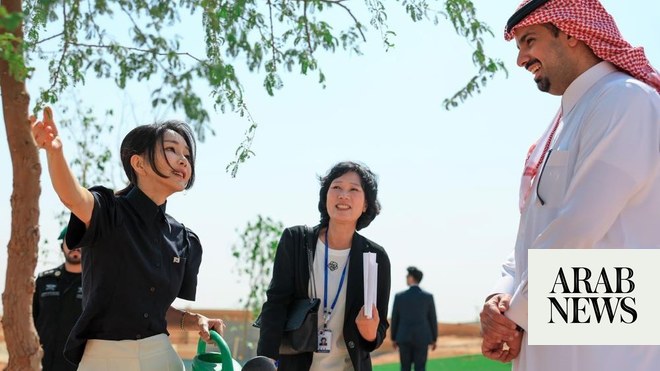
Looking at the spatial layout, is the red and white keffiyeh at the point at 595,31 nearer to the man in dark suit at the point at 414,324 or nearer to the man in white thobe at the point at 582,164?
the man in white thobe at the point at 582,164

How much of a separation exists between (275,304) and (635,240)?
2599 mm

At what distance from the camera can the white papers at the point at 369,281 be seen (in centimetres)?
521

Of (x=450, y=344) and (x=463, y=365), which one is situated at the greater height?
(x=450, y=344)

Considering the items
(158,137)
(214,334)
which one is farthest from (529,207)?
(158,137)

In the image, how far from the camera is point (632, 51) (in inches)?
142

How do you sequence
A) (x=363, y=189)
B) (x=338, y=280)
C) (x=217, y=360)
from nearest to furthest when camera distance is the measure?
(x=217, y=360)
(x=338, y=280)
(x=363, y=189)

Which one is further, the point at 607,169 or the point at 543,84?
the point at 543,84

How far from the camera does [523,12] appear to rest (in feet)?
12.0

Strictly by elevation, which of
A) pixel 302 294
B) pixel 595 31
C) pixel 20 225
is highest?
pixel 595 31

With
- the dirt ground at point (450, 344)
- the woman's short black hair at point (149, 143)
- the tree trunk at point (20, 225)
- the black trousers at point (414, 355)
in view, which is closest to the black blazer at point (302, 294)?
the tree trunk at point (20, 225)

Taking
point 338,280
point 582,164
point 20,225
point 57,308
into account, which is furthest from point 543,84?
point 57,308

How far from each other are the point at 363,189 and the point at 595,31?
95.7 inches

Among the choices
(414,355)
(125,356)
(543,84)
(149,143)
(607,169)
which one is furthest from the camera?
(414,355)

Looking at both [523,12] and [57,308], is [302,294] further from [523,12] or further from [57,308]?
[523,12]
